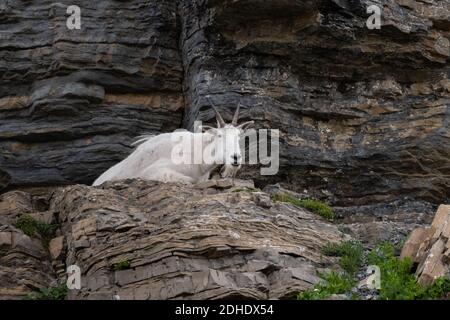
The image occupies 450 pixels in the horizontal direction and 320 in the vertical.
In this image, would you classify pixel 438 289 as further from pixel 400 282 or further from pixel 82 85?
pixel 82 85

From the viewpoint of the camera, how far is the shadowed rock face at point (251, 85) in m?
32.1

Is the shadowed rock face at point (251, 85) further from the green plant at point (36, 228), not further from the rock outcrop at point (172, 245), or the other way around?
the green plant at point (36, 228)

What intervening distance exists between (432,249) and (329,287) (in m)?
2.10

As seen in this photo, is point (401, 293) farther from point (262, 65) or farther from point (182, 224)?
point (262, 65)

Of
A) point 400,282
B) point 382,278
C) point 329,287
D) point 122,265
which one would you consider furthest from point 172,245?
point 400,282

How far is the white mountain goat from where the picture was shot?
27656 millimetres

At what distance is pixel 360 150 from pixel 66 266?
33.7 feet

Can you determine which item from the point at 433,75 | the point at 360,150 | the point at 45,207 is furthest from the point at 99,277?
the point at 433,75

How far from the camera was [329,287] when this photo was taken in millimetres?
22844

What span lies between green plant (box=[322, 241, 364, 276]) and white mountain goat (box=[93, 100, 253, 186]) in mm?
3369

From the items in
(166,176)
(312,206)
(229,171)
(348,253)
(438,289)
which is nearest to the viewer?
(438,289)

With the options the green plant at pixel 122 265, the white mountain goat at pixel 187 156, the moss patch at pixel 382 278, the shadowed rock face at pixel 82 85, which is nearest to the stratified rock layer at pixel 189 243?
the green plant at pixel 122 265

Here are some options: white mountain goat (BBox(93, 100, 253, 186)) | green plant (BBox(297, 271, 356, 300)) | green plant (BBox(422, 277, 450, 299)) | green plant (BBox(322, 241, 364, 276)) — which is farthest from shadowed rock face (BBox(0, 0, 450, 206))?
green plant (BBox(422, 277, 450, 299))

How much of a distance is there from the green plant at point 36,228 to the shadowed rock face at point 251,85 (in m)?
6.29
